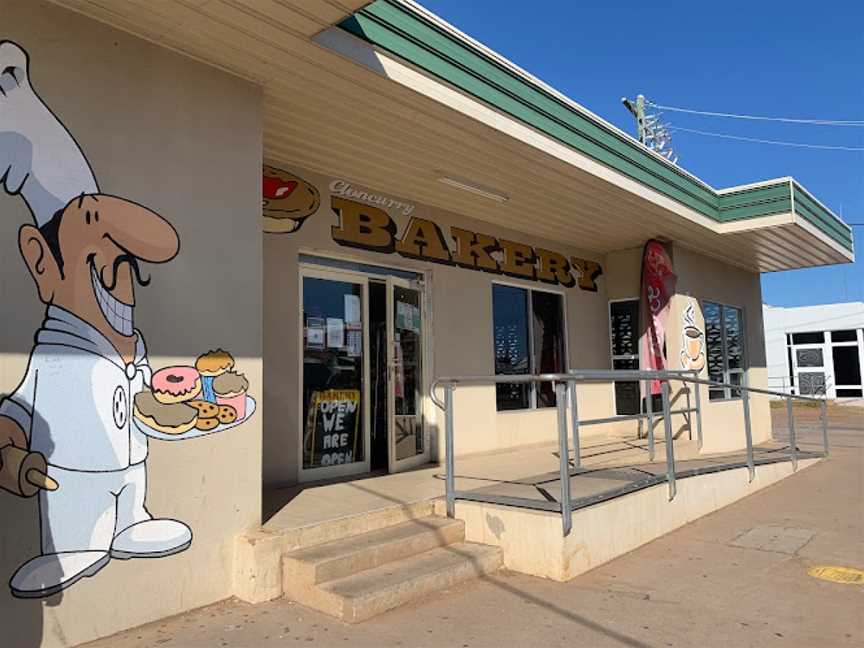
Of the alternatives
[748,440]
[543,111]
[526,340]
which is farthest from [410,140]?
[748,440]

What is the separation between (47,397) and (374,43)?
2897 mm

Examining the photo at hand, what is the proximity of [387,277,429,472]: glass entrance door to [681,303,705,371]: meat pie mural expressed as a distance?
436cm

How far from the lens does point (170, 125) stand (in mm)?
3889

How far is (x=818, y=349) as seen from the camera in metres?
29.3

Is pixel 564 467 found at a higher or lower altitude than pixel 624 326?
lower

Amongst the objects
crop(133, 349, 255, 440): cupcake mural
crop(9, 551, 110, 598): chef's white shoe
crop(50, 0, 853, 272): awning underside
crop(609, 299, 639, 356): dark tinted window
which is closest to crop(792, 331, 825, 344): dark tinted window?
crop(50, 0, 853, 272): awning underside

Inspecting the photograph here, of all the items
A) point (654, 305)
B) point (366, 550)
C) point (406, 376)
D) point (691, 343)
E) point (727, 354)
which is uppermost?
point (654, 305)

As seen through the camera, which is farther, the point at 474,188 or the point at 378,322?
the point at 474,188

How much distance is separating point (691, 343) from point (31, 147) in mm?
8726

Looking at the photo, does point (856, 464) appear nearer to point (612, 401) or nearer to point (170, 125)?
point (612, 401)

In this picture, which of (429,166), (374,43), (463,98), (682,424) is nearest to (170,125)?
(374,43)

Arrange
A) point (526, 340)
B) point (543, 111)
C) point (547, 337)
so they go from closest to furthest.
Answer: point (543, 111) → point (526, 340) → point (547, 337)

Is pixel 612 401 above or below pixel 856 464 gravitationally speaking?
above

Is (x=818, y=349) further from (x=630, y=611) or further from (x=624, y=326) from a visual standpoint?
(x=630, y=611)
